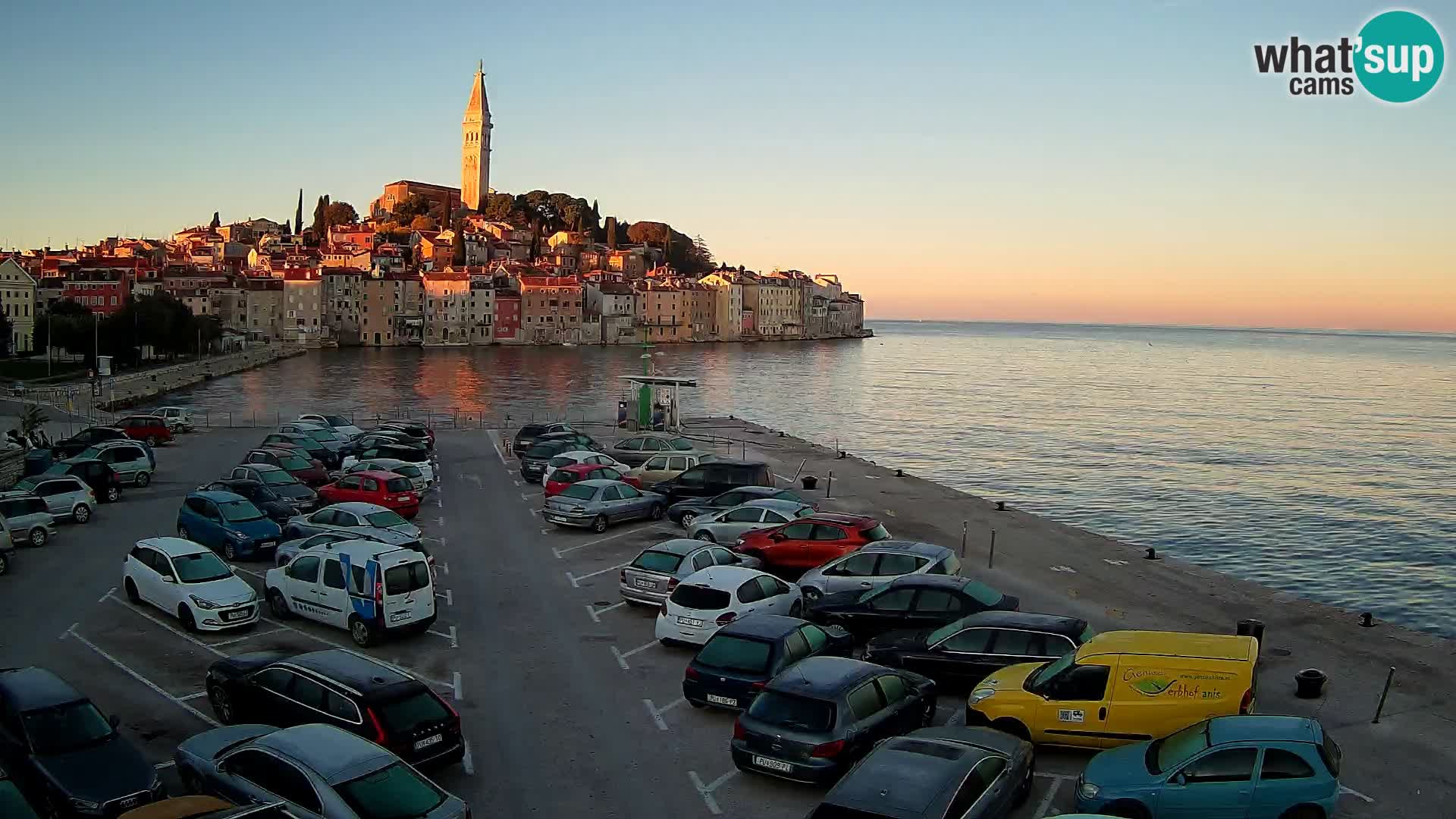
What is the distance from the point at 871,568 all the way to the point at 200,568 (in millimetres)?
9232

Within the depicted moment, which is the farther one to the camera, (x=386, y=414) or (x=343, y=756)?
(x=386, y=414)

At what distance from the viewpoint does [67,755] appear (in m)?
8.77

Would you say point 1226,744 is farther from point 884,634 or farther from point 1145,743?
point 884,634

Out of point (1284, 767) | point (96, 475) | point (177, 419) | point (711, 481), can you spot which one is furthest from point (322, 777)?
point (177, 419)

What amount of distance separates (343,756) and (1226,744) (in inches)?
264

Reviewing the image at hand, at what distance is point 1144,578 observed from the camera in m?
18.6

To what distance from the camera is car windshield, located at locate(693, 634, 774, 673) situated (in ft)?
36.3

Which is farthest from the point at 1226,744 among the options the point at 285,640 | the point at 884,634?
the point at 285,640

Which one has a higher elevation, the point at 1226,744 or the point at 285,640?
the point at 1226,744

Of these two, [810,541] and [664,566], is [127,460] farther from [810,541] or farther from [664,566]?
[810,541]

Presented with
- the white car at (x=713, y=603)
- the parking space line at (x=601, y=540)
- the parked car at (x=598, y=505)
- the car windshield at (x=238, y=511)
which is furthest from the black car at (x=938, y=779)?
the car windshield at (x=238, y=511)

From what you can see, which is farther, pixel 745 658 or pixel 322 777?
pixel 745 658

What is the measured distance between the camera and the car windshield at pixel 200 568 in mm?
14336

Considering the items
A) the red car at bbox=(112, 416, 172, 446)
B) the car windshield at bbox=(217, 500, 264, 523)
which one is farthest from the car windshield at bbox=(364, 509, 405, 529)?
the red car at bbox=(112, 416, 172, 446)
